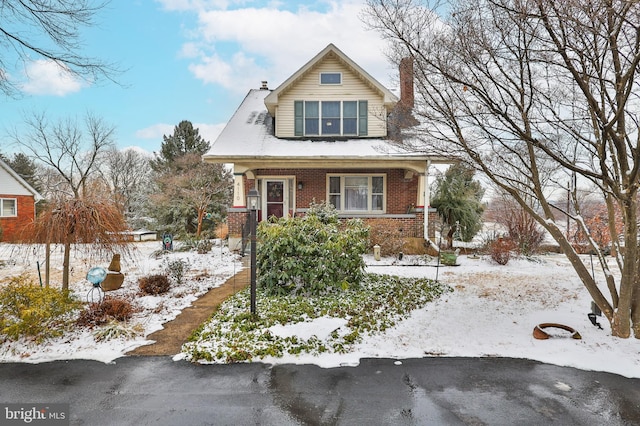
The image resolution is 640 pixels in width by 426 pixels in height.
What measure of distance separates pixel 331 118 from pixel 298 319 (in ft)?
32.7

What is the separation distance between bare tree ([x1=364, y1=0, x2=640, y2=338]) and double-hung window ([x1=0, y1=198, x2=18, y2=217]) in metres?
22.8

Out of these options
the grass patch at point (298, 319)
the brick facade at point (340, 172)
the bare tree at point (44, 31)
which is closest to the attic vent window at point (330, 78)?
the brick facade at point (340, 172)

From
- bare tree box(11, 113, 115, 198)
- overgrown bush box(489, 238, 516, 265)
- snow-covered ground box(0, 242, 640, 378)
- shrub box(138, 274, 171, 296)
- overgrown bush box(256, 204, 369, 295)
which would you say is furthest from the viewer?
bare tree box(11, 113, 115, 198)

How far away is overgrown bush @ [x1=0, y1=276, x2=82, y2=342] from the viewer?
464cm

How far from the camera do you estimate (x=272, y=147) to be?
1257 centimetres

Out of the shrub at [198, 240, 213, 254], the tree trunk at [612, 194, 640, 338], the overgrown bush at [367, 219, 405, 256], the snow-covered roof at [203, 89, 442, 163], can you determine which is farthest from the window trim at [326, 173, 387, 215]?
the tree trunk at [612, 194, 640, 338]

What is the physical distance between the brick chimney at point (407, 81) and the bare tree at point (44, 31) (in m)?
4.78

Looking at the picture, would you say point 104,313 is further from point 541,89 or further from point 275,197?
point 275,197

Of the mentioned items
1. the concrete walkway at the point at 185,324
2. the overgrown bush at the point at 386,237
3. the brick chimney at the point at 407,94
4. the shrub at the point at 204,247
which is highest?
the brick chimney at the point at 407,94

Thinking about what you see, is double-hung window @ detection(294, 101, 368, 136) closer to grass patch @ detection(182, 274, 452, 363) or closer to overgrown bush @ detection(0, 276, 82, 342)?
grass patch @ detection(182, 274, 452, 363)

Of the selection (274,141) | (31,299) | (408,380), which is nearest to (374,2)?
(408,380)

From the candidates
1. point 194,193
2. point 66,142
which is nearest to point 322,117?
point 194,193

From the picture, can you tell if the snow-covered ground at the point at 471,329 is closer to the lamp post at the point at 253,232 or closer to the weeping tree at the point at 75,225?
the lamp post at the point at 253,232

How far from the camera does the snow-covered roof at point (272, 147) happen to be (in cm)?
1165
